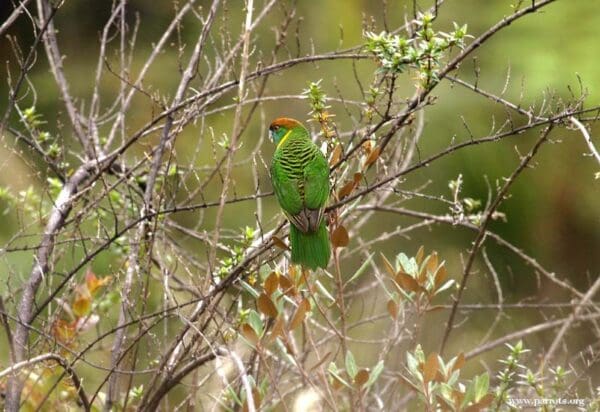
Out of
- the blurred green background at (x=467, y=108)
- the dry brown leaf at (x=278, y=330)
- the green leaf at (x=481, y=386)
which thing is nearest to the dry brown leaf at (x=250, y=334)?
the dry brown leaf at (x=278, y=330)

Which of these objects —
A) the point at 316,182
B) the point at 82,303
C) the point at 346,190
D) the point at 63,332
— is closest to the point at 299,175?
the point at 316,182

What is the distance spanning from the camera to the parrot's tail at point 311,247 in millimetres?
2985

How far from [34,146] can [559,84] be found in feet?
14.6

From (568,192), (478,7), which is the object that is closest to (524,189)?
(568,192)

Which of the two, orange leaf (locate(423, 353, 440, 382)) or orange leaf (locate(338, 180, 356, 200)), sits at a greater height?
orange leaf (locate(338, 180, 356, 200))

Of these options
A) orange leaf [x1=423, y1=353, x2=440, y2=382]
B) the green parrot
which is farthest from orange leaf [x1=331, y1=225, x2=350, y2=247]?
orange leaf [x1=423, y1=353, x2=440, y2=382]

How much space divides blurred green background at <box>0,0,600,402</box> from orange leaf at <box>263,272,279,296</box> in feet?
14.2

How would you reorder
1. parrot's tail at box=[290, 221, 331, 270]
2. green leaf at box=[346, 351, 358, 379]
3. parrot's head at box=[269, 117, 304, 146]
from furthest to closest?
parrot's head at box=[269, 117, 304, 146], parrot's tail at box=[290, 221, 331, 270], green leaf at box=[346, 351, 358, 379]

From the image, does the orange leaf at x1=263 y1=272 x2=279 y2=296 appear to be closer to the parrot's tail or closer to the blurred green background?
the parrot's tail

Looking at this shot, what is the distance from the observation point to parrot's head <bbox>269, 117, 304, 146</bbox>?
3.94 meters

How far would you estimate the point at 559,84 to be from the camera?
6840 millimetres

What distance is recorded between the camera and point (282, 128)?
13.1 feet

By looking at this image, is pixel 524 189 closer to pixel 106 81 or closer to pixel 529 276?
pixel 529 276

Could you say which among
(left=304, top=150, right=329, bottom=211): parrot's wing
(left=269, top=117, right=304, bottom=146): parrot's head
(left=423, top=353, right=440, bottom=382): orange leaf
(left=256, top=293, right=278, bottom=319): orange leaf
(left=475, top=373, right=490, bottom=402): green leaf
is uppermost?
(left=269, top=117, right=304, bottom=146): parrot's head
